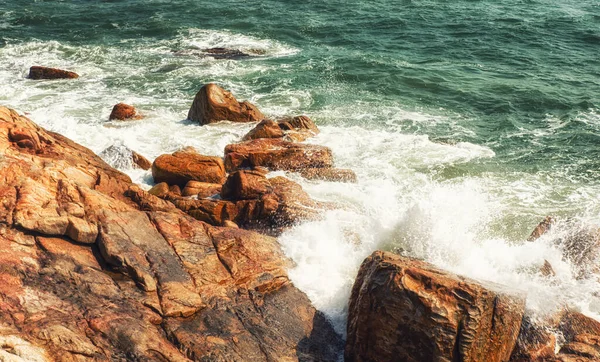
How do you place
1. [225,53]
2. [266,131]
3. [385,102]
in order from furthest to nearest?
[225,53] < [385,102] < [266,131]

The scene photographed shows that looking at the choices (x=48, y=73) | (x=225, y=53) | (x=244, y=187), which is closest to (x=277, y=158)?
(x=244, y=187)

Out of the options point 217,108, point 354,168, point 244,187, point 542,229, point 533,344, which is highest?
point 217,108

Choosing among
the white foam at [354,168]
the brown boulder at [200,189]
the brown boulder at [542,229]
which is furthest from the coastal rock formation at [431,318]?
the brown boulder at [200,189]

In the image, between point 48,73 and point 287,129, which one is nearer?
point 287,129

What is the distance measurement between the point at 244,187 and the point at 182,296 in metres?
5.82

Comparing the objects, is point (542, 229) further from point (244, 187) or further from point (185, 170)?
point (185, 170)

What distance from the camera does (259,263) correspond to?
12.0 m

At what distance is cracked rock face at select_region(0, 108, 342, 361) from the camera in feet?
28.4

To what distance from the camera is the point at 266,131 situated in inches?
808

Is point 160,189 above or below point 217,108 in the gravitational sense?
below

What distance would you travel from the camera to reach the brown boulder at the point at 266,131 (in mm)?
20531

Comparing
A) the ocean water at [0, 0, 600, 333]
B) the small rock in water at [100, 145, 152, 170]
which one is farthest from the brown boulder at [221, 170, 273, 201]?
the small rock in water at [100, 145, 152, 170]

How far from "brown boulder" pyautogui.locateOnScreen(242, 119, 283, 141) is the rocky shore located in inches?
312

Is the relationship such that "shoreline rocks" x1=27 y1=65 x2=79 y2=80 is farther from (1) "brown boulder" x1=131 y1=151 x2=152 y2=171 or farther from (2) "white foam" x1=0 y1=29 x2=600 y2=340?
(1) "brown boulder" x1=131 y1=151 x2=152 y2=171
